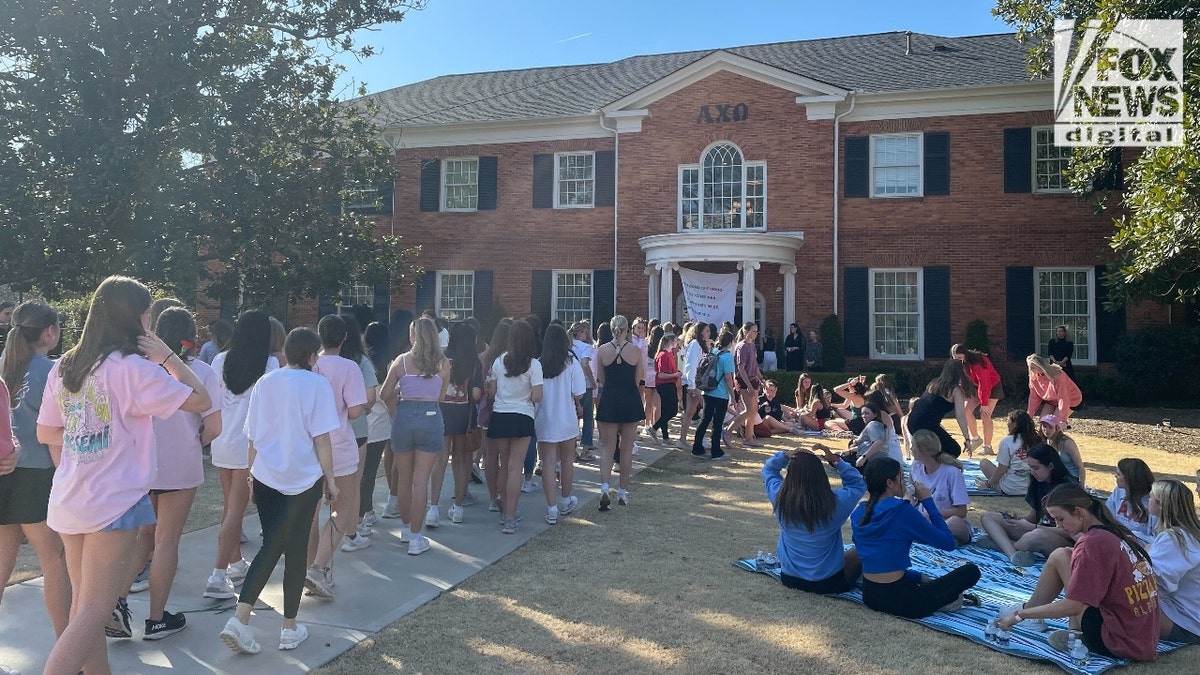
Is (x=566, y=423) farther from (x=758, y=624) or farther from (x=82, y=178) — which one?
(x=82, y=178)

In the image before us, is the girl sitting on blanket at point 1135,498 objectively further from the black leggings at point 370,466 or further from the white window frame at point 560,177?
the white window frame at point 560,177

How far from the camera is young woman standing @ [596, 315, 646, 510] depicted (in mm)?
7645

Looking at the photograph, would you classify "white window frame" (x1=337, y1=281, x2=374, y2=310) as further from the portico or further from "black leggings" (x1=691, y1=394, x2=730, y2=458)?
"black leggings" (x1=691, y1=394, x2=730, y2=458)

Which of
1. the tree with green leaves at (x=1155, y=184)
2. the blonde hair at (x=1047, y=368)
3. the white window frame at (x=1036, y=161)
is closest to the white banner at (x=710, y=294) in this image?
the white window frame at (x=1036, y=161)

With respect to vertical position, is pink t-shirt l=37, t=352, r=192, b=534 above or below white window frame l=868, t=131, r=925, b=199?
below

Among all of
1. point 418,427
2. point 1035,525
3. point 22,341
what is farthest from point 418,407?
point 1035,525

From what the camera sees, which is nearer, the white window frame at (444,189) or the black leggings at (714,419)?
the black leggings at (714,419)

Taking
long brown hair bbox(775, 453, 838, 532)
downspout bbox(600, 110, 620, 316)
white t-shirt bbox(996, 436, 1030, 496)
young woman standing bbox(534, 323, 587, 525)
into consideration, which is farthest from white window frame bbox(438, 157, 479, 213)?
long brown hair bbox(775, 453, 838, 532)

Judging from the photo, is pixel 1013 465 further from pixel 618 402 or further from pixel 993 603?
pixel 618 402

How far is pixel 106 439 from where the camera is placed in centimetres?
338

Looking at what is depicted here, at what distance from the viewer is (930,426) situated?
352 inches

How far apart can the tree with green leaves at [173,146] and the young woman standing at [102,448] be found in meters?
11.2

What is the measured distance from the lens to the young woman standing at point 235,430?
5.03m

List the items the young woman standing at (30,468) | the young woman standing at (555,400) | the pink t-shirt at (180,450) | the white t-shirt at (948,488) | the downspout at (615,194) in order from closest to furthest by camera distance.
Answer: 1. the young woman standing at (30,468)
2. the pink t-shirt at (180,450)
3. the white t-shirt at (948,488)
4. the young woman standing at (555,400)
5. the downspout at (615,194)
